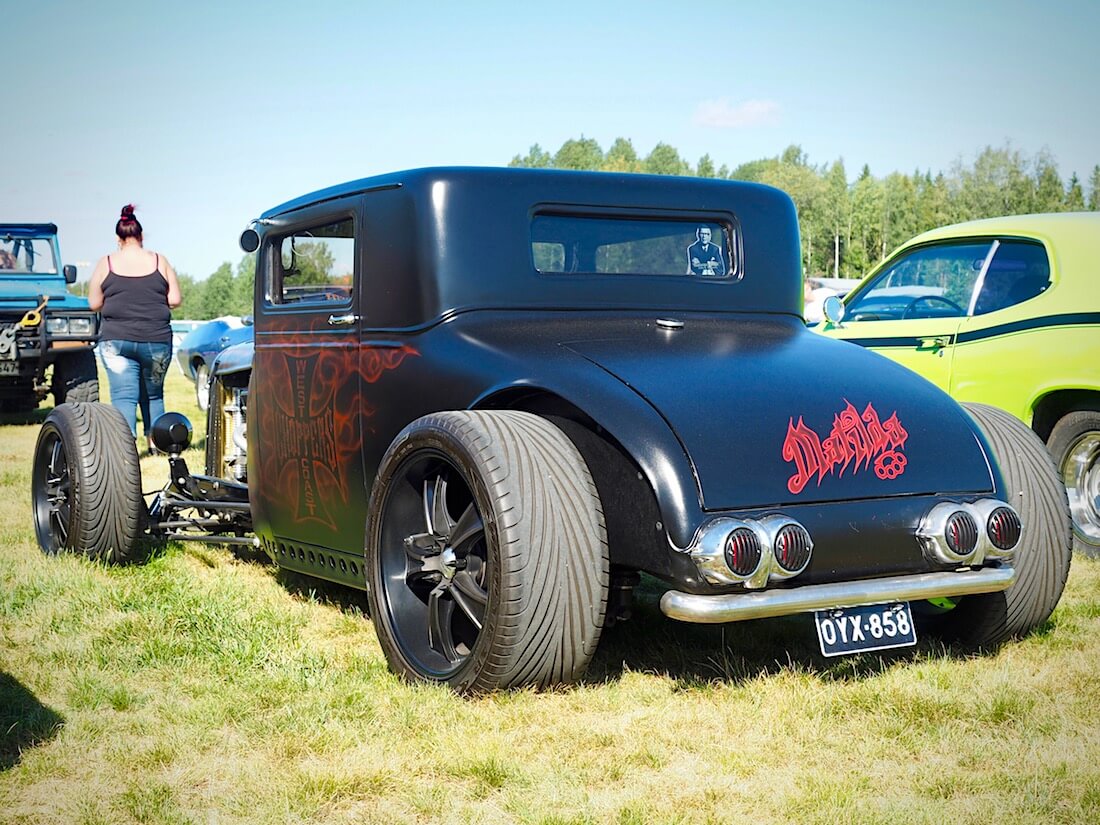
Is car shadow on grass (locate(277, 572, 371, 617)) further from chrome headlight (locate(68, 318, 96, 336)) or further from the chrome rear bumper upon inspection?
chrome headlight (locate(68, 318, 96, 336))

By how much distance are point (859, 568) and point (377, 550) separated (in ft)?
5.35

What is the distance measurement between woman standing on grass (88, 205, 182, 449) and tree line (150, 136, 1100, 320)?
63.4m

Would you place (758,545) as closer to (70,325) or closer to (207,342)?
(70,325)

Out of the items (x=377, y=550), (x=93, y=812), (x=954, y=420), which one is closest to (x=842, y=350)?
(x=954, y=420)

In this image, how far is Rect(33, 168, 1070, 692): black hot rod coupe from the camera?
362 centimetres

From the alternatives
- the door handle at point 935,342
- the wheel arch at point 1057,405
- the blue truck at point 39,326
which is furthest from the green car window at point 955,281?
the blue truck at point 39,326

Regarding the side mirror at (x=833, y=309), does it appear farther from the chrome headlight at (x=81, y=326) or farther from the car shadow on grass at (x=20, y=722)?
the chrome headlight at (x=81, y=326)

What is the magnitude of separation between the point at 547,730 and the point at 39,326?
36.0 ft

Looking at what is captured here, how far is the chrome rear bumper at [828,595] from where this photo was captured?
11.4 feet

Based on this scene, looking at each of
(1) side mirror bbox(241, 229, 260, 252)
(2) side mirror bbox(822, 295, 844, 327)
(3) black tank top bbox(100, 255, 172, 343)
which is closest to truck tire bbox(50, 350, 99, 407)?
(3) black tank top bbox(100, 255, 172, 343)

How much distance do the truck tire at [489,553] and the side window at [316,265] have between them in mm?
1121

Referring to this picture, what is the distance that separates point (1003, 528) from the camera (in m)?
3.90

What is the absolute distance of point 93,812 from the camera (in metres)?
3.08

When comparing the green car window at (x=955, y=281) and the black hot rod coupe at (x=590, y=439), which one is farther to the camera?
the green car window at (x=955, y=281)
